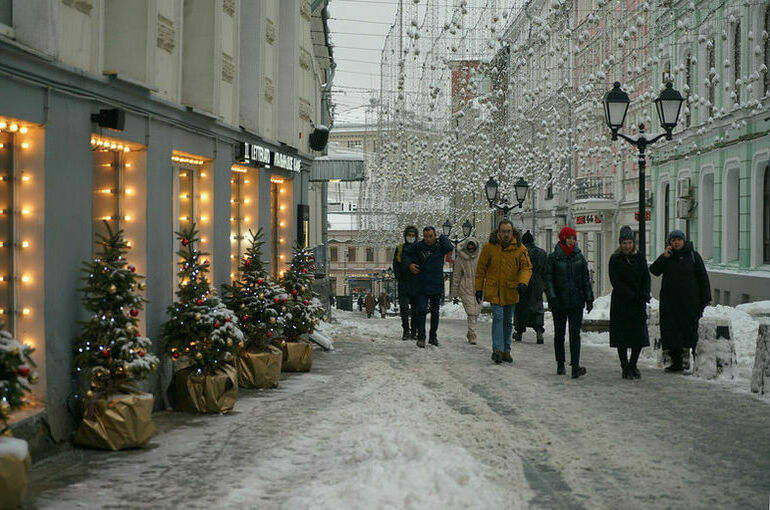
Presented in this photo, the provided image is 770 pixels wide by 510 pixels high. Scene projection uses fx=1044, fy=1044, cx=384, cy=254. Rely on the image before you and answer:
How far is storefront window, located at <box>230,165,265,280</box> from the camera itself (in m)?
15.2

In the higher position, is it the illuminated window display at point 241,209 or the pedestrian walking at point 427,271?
the illuminated window display at point 241,209

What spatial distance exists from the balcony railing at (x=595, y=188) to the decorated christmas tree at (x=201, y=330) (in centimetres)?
3450

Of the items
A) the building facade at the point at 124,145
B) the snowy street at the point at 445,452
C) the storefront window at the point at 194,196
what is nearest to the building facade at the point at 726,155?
the building facade at the point at 124,145

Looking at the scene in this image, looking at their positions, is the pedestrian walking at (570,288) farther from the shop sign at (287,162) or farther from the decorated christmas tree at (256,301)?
the shop sign at (287,162)

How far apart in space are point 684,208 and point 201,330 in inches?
1000

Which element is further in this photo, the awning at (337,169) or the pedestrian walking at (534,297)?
the awning at (337,169)

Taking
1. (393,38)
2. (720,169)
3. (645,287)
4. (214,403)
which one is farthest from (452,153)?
(214,403)

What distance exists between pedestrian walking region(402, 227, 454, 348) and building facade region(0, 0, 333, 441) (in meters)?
2.41

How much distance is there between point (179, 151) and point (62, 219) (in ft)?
11.3

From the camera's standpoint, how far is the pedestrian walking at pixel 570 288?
13.0 m

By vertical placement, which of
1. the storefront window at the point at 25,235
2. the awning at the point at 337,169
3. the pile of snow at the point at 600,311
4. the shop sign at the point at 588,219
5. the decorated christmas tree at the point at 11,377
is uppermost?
the awning at the point at 337,169

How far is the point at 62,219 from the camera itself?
8539 mm

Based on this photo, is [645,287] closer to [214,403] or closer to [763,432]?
[763,432]

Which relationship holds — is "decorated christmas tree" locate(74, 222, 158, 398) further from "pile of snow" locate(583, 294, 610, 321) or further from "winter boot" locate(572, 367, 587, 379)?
"pile of snow" locate(583, 294, 610, 321)
